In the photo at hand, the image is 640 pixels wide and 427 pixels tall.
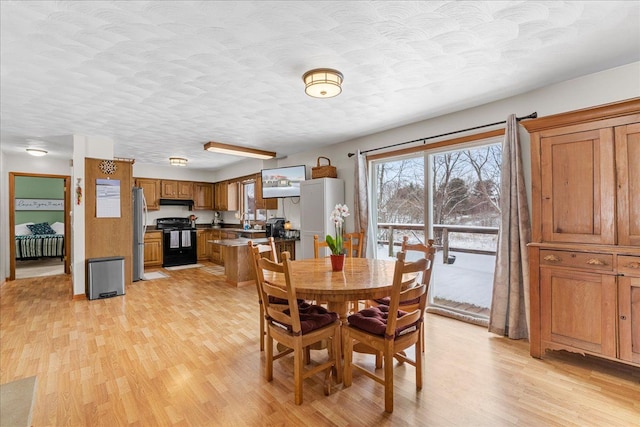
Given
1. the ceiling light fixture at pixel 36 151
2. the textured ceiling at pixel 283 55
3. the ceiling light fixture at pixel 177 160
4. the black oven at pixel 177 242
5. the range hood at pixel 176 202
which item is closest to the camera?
the textured ceiling at pixel 283 55

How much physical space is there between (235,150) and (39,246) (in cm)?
622

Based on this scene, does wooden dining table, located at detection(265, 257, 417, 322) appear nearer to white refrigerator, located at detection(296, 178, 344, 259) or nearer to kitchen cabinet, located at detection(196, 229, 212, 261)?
white refrigerator, located at detection(296, 178, 344, 259)

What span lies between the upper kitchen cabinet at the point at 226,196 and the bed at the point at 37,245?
13.0ft

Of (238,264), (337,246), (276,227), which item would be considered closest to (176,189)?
(276,227)

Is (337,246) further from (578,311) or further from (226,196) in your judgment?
(226,196)

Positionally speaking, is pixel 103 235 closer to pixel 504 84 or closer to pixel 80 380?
pixel 80 380

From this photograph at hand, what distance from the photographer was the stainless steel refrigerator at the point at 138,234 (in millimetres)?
5457

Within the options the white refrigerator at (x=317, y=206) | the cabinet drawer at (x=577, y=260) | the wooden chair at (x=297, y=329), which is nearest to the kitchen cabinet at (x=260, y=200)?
the white refrigerator at (x=317, y=206)

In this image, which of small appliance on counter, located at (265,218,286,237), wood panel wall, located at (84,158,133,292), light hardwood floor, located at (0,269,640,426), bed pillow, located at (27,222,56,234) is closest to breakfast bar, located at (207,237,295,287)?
small appliance on counter, located at (265,218,286,237)

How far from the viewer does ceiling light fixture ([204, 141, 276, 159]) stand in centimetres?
489

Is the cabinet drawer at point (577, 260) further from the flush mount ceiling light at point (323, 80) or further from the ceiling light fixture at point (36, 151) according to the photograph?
the ceiling light fixture at point (36, 151)

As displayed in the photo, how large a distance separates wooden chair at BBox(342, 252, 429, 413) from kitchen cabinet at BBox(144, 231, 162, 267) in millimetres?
6085

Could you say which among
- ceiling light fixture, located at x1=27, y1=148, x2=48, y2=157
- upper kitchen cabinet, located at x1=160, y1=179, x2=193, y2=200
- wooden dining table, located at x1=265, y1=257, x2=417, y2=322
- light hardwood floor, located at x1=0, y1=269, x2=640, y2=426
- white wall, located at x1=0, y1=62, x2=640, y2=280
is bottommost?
light hardwood floor, located at x1=0, y1=269, x2=640, y2=426

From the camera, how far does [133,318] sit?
3.54m
